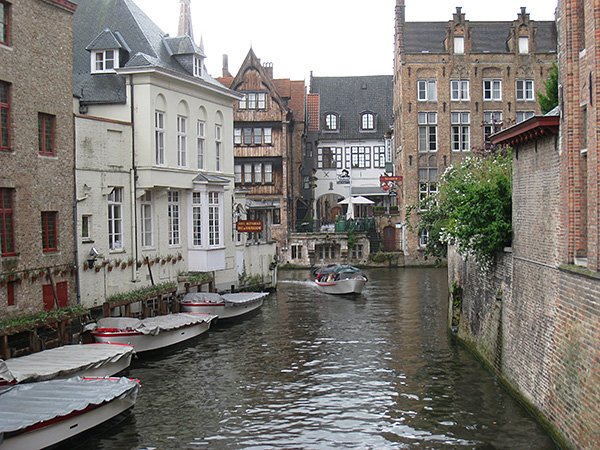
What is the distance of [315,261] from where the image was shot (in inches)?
2318

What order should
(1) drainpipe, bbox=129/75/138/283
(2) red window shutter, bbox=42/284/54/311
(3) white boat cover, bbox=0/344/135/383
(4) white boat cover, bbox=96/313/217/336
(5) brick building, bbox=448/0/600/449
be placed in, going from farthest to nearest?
(1) drainpipe, bbox=129/75/138/283 → (4) white boat cover, bbox=96/313/217/336 → (2) red window shutter, bbox=42/284/54/311 → (3) white boat cover, bbox=0/344/135/383 → (5) brick building, bbox=448/0/600/449

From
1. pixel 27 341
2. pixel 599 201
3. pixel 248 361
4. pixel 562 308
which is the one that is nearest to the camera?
pixel 599 201

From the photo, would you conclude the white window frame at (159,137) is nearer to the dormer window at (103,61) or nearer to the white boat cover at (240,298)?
the dormer window at (103,61)

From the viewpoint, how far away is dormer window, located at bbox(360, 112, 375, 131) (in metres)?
70.8

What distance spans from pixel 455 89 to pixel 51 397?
4726 cm

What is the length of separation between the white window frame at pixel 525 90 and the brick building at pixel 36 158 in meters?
40.9

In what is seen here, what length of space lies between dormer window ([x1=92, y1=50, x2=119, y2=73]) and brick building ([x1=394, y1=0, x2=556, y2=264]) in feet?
102

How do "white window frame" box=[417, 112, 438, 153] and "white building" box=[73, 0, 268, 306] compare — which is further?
"white window frame" box=[417, 112, 438, 153]

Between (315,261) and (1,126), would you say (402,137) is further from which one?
(1,126)

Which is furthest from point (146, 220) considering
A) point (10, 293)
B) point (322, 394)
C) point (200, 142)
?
point (322, 394)

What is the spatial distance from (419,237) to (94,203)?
35057mm

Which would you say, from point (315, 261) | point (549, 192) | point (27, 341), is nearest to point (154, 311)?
point (27, 341)

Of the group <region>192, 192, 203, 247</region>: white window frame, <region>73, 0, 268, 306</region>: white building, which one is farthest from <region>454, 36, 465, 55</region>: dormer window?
<region>192, 192, 203, 247</region>: white window frame

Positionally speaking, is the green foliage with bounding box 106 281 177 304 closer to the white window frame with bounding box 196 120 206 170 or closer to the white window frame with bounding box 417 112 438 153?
the white window frame with bounding box 196 120 206 170
